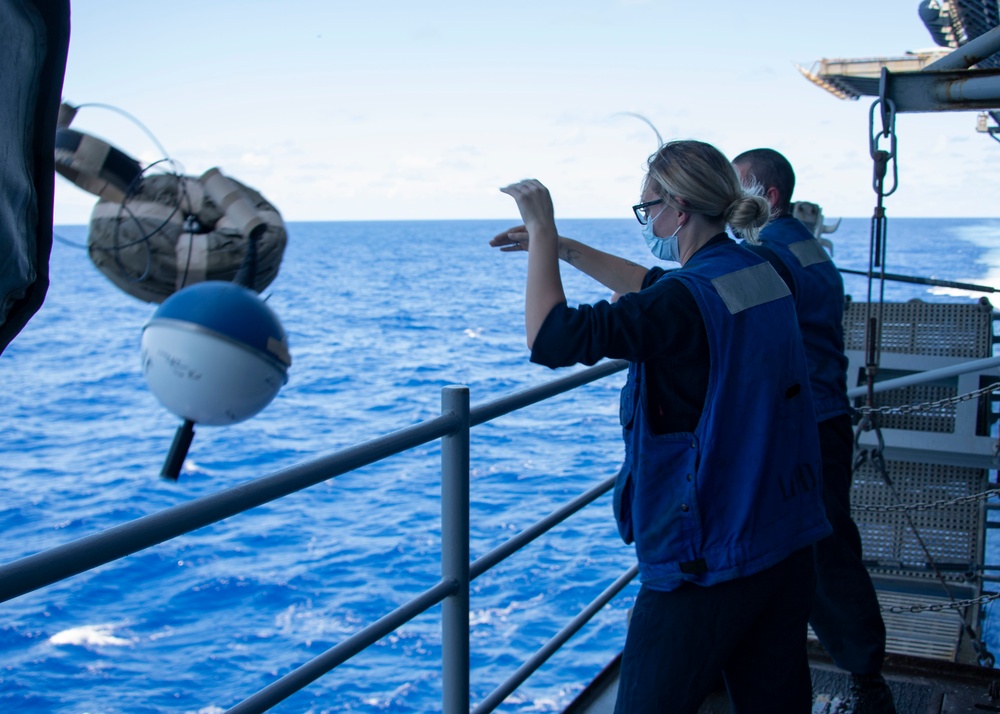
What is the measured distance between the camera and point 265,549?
19.7m

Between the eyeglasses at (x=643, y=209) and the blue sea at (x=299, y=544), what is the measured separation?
0.86 m

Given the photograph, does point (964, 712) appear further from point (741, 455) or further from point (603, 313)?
point (603, 313)

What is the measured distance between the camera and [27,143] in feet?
3.22

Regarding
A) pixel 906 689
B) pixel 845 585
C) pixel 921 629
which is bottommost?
pixel 921 629

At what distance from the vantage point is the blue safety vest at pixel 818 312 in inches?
113

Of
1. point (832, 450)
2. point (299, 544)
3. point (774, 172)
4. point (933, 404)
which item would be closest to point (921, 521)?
point (933, 404)

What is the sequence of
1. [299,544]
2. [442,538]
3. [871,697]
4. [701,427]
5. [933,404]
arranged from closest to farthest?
[701,427] → [442,538] → [871,697] → [933,404] → [299,544]

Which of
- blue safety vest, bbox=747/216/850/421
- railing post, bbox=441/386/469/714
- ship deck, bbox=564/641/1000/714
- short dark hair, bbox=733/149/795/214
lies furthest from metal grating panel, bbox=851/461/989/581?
railing post, bbox=441/386/469/714

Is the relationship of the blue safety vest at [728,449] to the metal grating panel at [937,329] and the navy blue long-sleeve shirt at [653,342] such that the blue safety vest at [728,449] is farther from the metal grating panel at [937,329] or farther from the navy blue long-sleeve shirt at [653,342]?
the metal grating panel at [937,329]

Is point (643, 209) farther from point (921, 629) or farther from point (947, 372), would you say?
point (921, 629)

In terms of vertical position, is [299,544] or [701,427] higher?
[701,427]

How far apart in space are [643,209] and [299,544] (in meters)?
18.5

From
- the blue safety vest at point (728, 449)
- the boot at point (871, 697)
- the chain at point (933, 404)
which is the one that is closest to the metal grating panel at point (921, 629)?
the chain at point (933, 404)

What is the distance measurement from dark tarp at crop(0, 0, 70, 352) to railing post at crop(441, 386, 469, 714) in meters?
1.29
